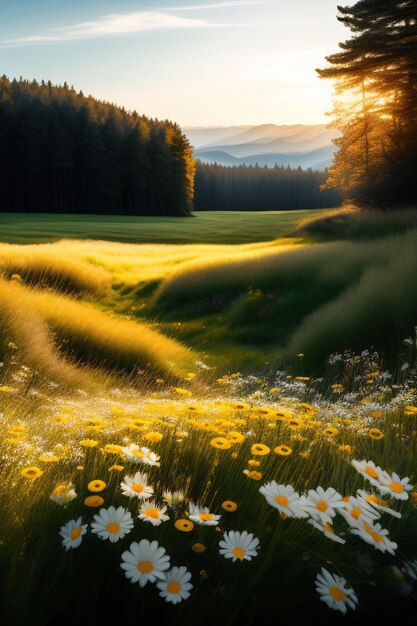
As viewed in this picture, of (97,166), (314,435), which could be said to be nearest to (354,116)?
(314,435)

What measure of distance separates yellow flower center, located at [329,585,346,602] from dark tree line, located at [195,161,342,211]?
429 ft

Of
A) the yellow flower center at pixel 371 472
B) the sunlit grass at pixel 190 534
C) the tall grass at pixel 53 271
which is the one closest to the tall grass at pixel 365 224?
the tall grass at pixel 53 271

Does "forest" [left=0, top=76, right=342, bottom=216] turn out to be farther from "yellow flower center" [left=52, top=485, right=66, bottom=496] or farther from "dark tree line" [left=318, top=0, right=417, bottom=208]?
"yellow flower center" [left=52, top=485, right=66, bottom=496]

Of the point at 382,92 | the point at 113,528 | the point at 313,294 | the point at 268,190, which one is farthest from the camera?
the point at 268,190

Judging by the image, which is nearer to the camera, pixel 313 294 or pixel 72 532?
pixel 72 532

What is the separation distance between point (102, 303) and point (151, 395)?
11.7 meters

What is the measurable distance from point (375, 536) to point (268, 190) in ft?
471

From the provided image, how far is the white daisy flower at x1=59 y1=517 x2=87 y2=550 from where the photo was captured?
182cm

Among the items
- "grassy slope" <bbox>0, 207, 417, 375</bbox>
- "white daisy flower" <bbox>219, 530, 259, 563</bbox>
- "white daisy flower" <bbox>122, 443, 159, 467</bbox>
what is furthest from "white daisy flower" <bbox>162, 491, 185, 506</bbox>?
"grassy slope" <bbox>0, 207, 417, 375</bbox>

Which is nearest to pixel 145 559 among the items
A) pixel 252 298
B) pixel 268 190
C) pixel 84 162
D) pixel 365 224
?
pixel 252 298

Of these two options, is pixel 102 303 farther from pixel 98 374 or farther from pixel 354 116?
pixel 354 116

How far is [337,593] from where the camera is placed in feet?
6.14

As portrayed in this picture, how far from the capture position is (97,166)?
80.5 meters

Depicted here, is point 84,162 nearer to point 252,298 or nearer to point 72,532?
point 252,298
